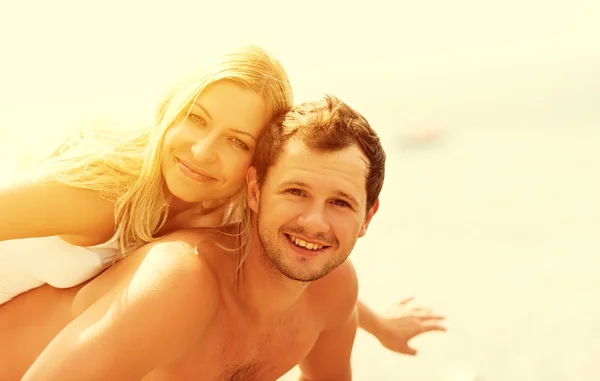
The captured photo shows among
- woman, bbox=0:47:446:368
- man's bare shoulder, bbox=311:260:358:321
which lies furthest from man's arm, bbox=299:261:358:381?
A: woman, bbox=0:47:446:368

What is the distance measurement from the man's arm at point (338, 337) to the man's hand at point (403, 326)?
0.90ft

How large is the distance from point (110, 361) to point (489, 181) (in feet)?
17.4

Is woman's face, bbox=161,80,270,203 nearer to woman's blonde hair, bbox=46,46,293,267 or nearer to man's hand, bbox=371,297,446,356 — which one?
woman's blonde hair, bbox=46,46,293,267

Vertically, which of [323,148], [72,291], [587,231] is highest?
[323,148]

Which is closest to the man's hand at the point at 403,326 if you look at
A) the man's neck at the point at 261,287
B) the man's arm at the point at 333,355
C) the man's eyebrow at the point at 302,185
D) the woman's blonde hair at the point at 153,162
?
the man's arm at the point at 333,355

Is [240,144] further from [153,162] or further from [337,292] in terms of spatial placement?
[337,292]

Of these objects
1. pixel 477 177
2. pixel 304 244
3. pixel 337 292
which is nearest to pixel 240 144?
pixel 304 244

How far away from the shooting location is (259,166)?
5.67 feet

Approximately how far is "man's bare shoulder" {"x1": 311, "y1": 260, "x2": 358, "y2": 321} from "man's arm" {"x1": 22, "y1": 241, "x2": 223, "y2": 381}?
1.78ft

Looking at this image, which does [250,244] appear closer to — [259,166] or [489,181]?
[259,166]

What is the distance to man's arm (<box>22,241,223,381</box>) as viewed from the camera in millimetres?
1428

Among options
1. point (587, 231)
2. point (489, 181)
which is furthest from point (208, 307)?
point (489, 181)

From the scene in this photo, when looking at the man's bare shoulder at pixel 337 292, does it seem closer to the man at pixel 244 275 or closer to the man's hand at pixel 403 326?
the man at pixel 244 275

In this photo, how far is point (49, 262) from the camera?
180cm
